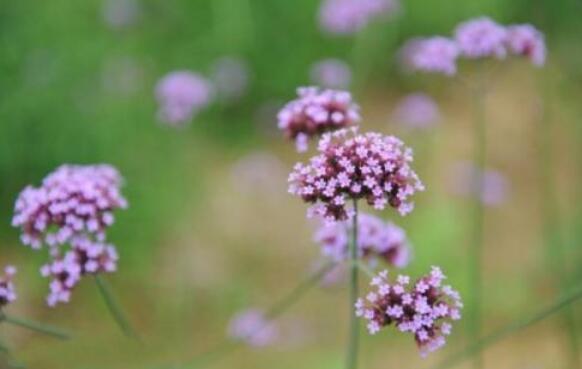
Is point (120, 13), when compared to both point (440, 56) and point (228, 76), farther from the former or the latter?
point (440, 56)

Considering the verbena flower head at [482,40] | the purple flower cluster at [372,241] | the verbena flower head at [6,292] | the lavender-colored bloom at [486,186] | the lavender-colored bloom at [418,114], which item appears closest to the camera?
the verbena flower head at [6,292]

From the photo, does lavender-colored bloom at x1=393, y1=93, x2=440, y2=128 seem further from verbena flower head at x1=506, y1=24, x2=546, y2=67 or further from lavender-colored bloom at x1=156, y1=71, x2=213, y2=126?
verbena flower head at x1=506, y1=24, x2=546, y2=67

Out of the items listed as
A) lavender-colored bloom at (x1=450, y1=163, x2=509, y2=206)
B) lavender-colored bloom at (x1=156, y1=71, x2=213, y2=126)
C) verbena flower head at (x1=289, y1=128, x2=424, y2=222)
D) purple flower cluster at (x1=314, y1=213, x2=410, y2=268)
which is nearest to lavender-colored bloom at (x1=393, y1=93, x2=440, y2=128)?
lavender-colored bloom at (x1=450, y1=163, x2=509, y2=206)

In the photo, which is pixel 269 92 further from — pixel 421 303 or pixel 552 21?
pixel 421 303

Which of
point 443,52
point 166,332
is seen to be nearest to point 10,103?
point 166,332

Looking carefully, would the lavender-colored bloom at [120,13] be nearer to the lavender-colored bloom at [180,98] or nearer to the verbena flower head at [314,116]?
the lavender-colored bloom at [180,98]

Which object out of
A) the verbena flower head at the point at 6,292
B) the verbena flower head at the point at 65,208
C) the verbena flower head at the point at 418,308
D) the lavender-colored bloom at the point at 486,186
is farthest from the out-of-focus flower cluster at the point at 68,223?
the lavender-colored bloom at the point at 486,186
